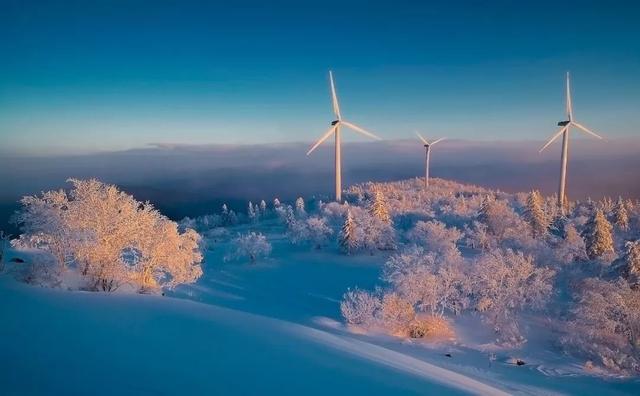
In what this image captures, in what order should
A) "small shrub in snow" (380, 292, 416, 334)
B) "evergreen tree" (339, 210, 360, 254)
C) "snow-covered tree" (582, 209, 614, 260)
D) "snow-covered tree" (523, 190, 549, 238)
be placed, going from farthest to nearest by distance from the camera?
"evergreen tree" (339, 210, 360, 254) → "snow-covered tree" (523, 190, 549, 238) → "snow-covered tree" (582, 209, 614, 260) → "small shrub in snow" (380, 292, 416, 334)

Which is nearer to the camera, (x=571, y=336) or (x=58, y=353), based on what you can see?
(x=58, y=353)

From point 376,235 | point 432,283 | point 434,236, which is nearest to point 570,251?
point 434,236

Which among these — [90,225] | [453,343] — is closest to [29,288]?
[90,225]

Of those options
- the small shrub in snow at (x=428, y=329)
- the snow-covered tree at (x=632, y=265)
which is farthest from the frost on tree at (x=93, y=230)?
the snow-covered tree at (x=632, y=265)

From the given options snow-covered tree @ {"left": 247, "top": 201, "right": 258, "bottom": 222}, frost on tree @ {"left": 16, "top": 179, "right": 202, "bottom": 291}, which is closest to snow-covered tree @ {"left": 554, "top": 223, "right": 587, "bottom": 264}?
frost on tree @ {"left": 16, "top": 179, "right": 202, "bottom": 291}

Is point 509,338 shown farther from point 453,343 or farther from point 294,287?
point 294,287

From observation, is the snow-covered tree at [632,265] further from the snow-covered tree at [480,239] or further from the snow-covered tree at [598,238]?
the snow-covered tree at [480,239]

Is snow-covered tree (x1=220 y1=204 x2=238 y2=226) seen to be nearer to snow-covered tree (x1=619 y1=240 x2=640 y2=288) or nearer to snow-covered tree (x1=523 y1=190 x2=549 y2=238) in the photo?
snow-covered tree (x1=523 y1=190 x2=549 y2=238)
